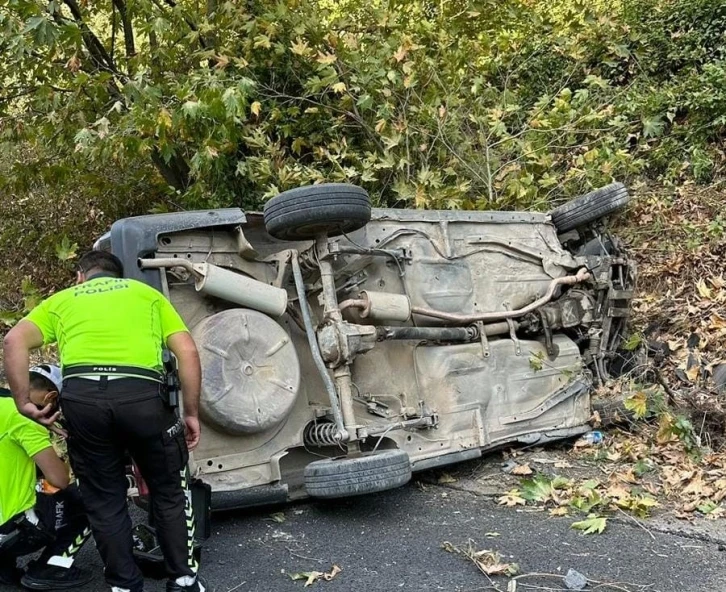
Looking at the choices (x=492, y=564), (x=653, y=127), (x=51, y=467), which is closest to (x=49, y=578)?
(x=51, y=467)

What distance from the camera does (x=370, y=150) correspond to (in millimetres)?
7141

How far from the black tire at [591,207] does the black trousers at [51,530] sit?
3899 mm

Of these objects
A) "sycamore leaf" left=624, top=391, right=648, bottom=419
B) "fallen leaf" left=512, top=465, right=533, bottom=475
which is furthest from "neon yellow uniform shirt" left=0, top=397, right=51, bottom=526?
"sycamore leaf" left=624, top=391, right=648, bottom=419

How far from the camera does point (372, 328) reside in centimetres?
406

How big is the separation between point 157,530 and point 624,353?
376cm

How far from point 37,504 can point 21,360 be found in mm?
688

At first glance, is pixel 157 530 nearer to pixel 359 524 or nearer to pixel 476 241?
pixel 359 524

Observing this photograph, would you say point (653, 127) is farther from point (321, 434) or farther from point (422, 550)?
point (422, 550)

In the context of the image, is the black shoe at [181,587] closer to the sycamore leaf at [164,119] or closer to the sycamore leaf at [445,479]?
the sycamore leaf at [445,479]

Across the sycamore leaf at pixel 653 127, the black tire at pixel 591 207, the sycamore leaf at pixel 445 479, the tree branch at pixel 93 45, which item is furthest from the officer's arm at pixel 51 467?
the sycamore leaf at pixel 653 127

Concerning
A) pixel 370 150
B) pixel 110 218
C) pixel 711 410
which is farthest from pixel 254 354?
pixel 110 218

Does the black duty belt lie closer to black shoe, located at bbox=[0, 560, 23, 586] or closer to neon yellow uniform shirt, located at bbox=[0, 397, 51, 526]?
neon yellow uniform shirt, located at bbox=[0, 397, 51, 526]

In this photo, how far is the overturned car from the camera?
12.2ft

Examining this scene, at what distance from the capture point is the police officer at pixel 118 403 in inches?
112
